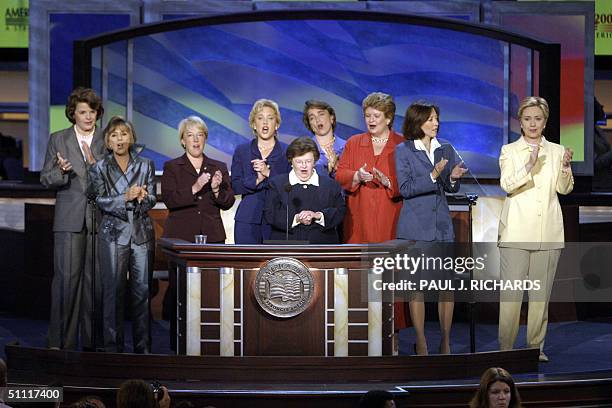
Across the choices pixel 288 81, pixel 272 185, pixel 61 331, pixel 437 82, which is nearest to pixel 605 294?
pixel 437 82

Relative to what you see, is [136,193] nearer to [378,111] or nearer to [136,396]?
[378,111]

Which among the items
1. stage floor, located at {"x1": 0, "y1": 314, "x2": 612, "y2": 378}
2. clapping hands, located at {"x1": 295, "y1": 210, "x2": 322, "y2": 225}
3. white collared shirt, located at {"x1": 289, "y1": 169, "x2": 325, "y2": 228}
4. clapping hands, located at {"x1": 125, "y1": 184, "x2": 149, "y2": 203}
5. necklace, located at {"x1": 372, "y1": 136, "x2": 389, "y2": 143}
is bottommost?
stage floor, located at {"x1": 0, "y1": 314, "x2": 612, "y2": 378}

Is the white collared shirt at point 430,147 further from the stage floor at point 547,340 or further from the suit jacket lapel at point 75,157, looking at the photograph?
the suit jacket lapel at point 75,157

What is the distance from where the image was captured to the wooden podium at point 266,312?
266 inches

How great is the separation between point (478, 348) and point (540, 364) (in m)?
0.61

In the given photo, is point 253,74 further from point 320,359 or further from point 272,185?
point 320,359

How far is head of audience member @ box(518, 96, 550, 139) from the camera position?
7.27 meters

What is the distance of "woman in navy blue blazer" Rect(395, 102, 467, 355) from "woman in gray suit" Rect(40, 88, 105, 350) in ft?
6.03

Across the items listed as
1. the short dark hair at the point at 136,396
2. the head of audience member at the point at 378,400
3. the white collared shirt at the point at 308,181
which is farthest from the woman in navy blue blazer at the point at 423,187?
the short dark hair at the point at 136,396

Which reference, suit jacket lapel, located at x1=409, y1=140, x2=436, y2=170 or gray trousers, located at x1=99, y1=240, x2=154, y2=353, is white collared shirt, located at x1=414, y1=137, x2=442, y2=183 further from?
gray trousers, located at x1=99, y1=240, x2=154, y2=353

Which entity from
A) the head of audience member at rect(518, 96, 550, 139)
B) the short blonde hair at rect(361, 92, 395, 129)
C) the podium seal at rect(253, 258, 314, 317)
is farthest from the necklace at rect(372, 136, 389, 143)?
the podium seal at rect(253, 258, 314, 317)

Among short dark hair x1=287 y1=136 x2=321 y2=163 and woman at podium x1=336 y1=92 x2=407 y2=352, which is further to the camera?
woman at podium x1=336 y1=92 x2=407 y2=352

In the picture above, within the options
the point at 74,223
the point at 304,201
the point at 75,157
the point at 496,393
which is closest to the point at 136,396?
the point at 496,393

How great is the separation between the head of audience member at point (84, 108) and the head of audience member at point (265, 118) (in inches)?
37.0
